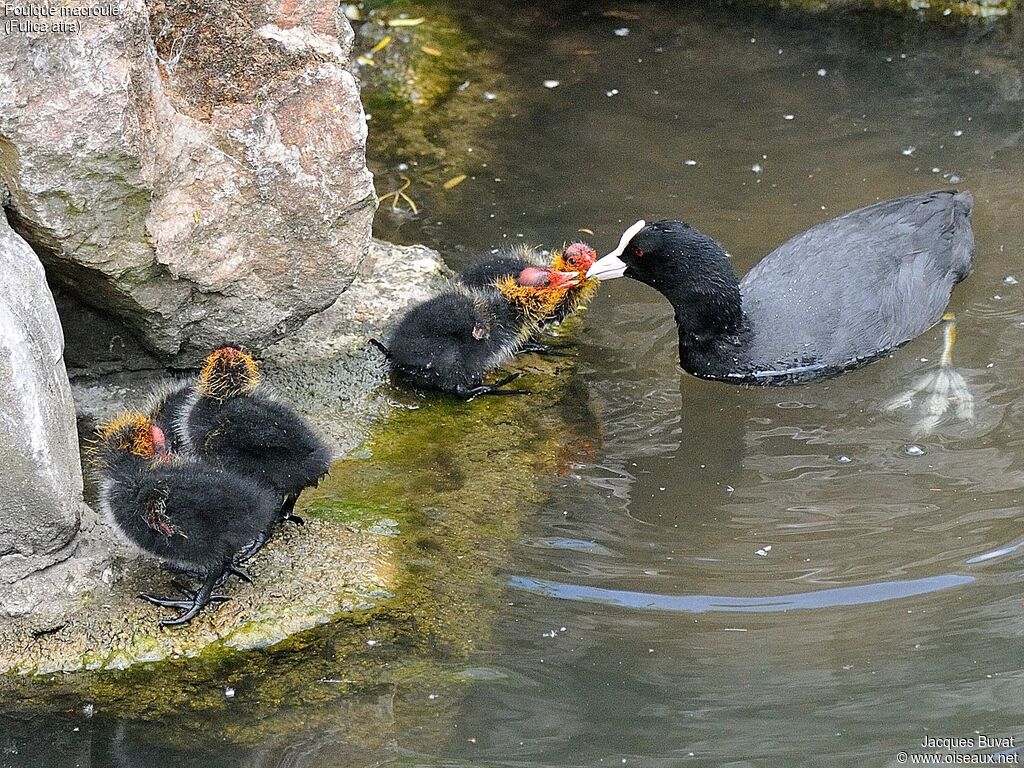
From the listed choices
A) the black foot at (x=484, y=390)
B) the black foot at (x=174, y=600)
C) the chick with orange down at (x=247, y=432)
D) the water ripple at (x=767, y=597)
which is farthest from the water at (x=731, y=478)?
the chick with orange down at (x=247, y=432)

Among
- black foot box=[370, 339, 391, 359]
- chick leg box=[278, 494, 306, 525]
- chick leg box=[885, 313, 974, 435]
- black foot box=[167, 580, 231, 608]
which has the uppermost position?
black foot box=[370, 339, 391, 359]

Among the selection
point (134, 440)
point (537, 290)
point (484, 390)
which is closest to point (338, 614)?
point (134, 440)

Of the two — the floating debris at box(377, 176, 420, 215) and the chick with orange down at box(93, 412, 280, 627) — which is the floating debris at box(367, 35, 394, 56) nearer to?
the floating debris at box(377, 176, 420, 215)

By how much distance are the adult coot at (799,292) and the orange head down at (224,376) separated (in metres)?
1.72

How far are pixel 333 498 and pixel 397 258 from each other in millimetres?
1701

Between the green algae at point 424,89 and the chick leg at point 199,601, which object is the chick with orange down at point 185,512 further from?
the green algae at point 424,89

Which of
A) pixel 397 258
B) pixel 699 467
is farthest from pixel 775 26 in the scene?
pixel 699 467

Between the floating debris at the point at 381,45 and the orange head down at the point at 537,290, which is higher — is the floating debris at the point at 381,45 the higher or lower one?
the higher one

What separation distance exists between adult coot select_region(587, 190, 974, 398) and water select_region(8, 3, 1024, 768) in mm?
139

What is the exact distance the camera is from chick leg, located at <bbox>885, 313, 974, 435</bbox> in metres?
4.96

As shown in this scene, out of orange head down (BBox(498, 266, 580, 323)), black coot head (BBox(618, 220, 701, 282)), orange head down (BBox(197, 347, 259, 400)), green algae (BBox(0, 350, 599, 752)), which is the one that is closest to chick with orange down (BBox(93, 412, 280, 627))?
green algae (BBox(0, 350, 599, 752))

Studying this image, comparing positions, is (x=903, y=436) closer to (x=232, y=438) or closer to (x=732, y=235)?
(x=732, y=235)

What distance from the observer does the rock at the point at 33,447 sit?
11.6 feet

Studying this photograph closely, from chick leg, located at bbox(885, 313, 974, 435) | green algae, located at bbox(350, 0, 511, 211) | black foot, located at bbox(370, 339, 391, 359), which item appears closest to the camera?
chick leg, located at bbox(885, 313, 974, 435)
